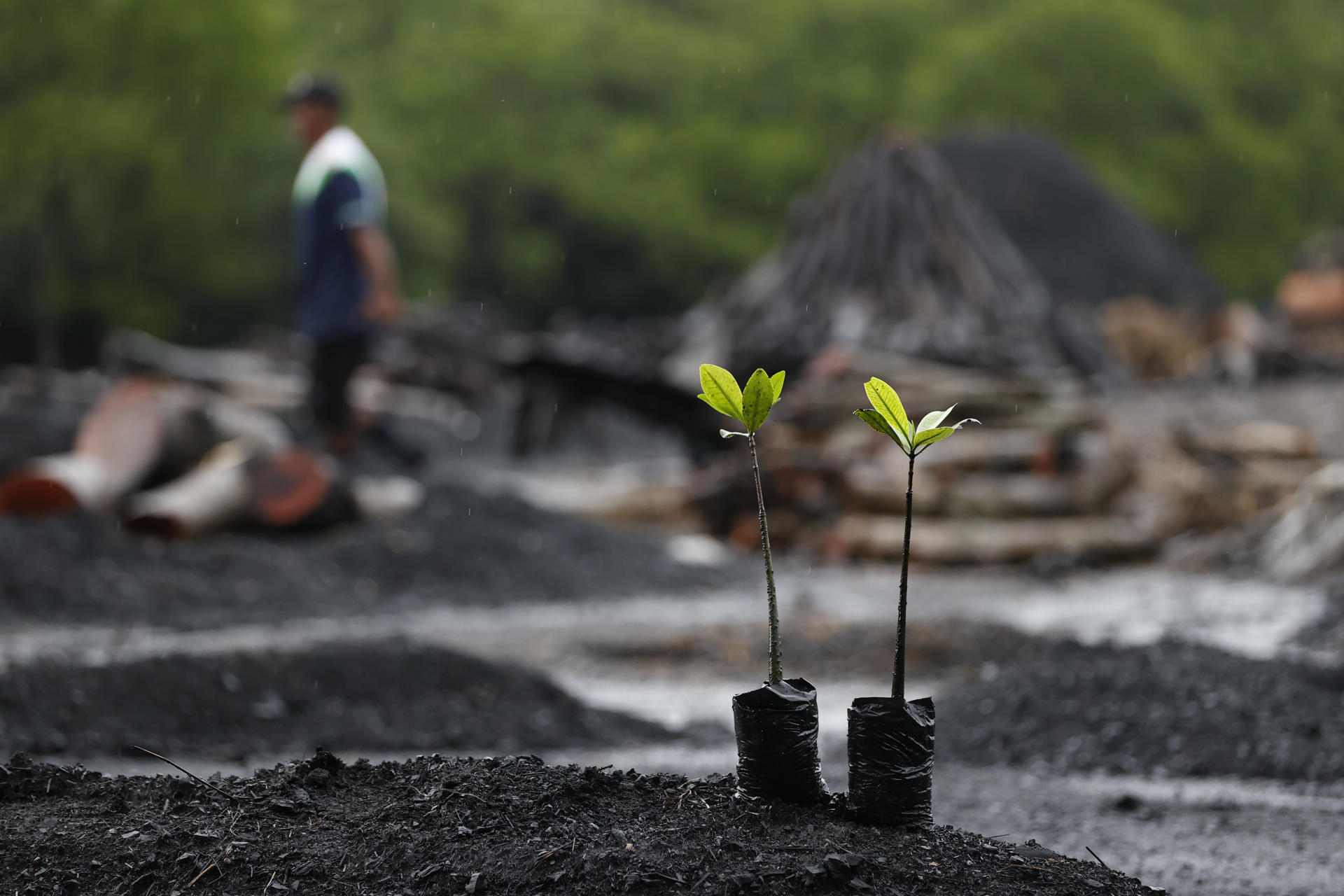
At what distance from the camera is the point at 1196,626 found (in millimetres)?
5633

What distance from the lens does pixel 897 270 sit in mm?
16578

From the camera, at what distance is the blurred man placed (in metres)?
8.14

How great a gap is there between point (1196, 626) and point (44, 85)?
18.3m

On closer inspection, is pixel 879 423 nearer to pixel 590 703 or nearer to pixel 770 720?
pixel 770 720

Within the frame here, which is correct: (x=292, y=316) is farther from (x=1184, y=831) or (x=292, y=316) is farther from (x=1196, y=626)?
(x=1184, y=831)

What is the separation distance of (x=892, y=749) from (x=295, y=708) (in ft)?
7.80

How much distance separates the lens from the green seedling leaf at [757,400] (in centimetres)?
191

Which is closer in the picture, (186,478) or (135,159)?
(186,478)

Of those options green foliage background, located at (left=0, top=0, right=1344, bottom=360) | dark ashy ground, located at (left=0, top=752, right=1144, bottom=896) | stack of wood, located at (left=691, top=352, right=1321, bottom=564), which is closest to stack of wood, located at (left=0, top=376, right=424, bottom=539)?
stack of wood, located at (left=691, top=352, right=1321, bottom=564)

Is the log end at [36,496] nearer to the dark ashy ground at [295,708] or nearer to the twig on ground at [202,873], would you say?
the dark ashy ground at [295,708]

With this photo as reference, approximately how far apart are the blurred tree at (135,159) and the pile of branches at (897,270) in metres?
Result: 9.37

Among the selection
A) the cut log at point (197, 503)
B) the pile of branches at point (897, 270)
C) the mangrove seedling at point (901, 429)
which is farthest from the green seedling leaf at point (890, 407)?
the pile of branches at point (897, 270)

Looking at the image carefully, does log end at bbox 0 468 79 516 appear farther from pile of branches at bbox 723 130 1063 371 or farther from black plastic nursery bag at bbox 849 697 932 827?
pile of branches at bbox 723 130 1063 371

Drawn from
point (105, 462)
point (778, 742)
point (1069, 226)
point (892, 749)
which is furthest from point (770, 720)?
point (1069, 226)
